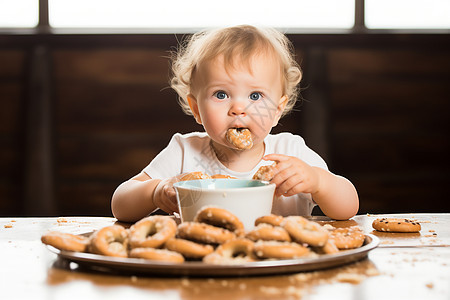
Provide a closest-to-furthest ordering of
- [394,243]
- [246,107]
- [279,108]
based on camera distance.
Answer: [394,243] < [246,107] < [279,108]

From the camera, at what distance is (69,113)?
3.13 metres

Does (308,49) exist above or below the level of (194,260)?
above

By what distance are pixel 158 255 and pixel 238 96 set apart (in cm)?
71

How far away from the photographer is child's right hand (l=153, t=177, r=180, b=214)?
112cm

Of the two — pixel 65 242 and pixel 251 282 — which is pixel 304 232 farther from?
pixel 65 242

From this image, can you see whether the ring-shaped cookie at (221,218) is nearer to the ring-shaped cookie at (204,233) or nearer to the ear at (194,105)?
the ring-shaped cookie at (204,233)

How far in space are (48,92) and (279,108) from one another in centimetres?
189

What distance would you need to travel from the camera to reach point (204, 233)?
70 centimetres

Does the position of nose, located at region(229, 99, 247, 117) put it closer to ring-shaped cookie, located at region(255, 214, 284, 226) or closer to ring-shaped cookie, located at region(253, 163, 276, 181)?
ring-shaped cookie, located at region(253, 163, 276, 181)
